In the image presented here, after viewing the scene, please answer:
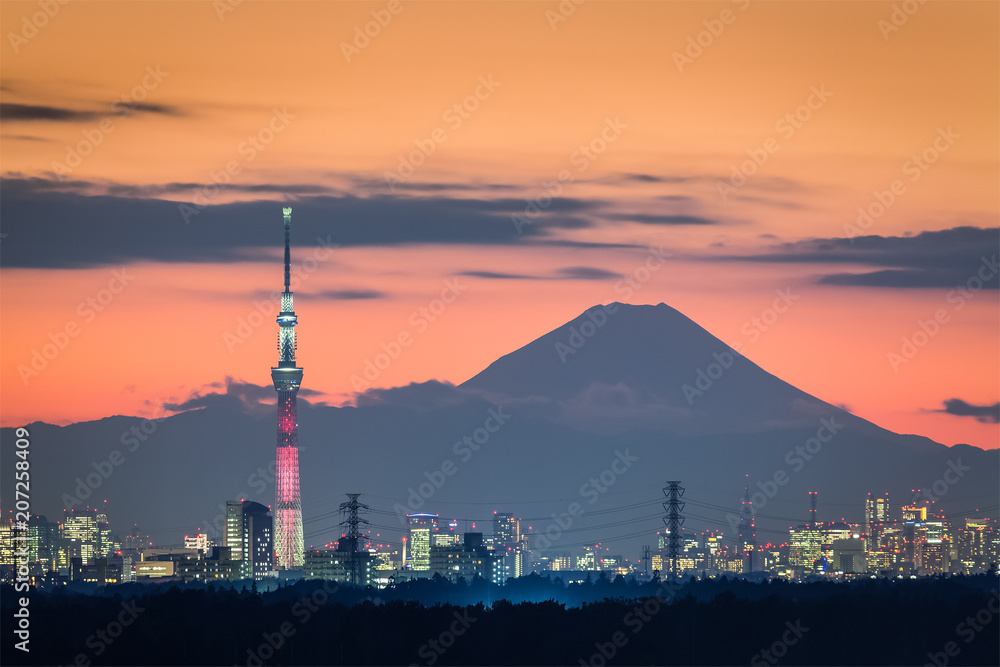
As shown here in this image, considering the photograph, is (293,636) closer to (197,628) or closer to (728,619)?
(197,628)

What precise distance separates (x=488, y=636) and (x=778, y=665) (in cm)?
1663

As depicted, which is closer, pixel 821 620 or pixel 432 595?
pixel 821 620

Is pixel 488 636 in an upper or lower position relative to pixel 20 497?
lower

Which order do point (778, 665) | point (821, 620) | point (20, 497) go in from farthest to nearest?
point (821, 620) < point (778, 665) < point (20, 497)

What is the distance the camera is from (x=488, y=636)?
10156cm

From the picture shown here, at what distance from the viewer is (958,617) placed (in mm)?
104562

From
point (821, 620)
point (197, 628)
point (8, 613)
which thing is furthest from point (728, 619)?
point (8, 613)

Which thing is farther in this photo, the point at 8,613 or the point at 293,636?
the point at 8,613

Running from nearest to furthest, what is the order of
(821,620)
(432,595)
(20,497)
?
(20,497) → (821,620) → (432,595)

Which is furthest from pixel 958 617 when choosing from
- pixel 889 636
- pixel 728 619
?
→ pixel 728 619

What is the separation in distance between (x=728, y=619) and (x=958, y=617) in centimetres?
1355

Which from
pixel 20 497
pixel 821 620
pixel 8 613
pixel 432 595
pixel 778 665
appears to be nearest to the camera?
pixel 20 497

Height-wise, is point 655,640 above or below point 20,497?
below

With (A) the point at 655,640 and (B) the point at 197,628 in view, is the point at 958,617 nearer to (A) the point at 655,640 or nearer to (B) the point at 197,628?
(A) the point at 655,640
